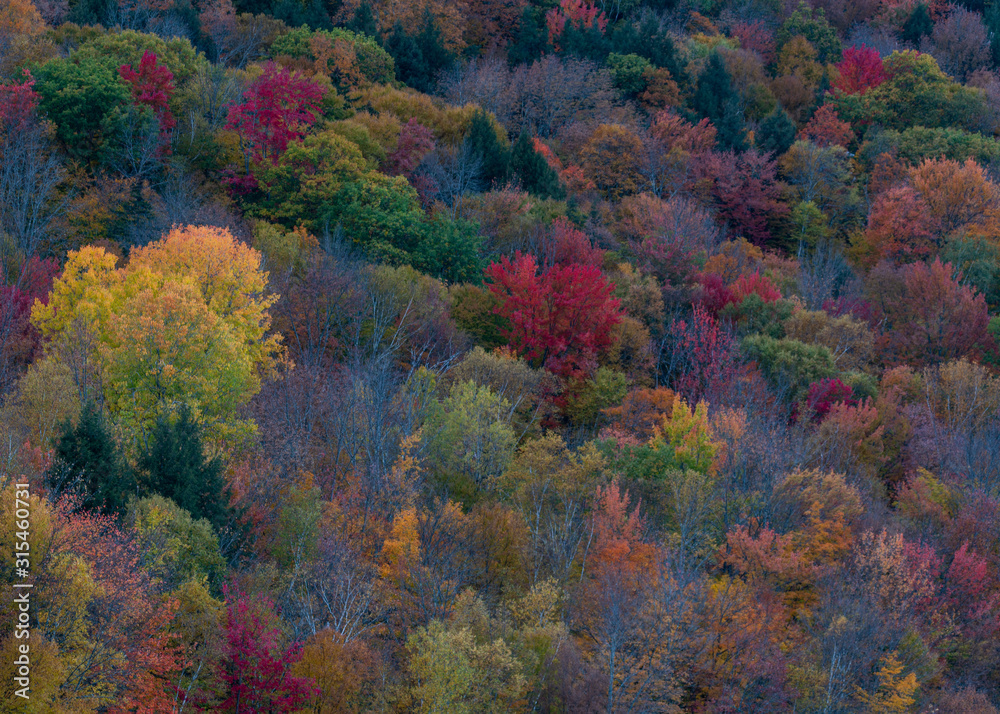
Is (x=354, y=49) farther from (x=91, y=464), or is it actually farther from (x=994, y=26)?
(x=994, y=26)

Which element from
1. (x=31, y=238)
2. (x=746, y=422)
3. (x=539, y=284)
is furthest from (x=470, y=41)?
(x=746, y=422)

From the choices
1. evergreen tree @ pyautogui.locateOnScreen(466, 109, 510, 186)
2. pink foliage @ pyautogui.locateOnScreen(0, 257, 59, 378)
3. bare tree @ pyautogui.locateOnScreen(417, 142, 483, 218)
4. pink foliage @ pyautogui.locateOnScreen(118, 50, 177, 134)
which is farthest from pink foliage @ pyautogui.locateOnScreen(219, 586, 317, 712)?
evergreen tree @ pyautogui.locateOnScreen(466, 109, 510, 186)

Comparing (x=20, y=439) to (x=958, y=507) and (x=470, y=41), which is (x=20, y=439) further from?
(x=470, y=41)

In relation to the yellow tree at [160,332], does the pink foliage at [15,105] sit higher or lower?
higher

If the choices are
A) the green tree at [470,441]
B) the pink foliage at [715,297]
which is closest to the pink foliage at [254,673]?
the green tree at [470,441]

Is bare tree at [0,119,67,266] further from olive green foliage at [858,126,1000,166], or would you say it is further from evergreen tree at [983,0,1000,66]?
evergreen tree at [983,0,1000,66]

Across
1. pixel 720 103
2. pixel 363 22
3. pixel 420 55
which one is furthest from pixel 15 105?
pixel 720 103

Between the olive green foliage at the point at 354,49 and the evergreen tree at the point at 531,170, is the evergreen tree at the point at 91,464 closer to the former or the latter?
the evergreen tree at the point at 531,170

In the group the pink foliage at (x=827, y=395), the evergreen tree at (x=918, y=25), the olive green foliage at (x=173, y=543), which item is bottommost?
the pink foliage at (x=827, y=395)
